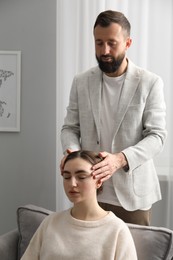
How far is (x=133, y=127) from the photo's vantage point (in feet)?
6.69

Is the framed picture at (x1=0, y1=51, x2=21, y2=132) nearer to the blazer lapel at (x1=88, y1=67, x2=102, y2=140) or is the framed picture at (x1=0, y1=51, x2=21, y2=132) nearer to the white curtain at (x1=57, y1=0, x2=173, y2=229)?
the white curtain at (x1=57, y1=0, x2=173, y2=229)

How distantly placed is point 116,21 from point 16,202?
1592 millimetres

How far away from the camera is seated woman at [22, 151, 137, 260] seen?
1638 mm

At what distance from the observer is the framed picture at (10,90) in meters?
2.91

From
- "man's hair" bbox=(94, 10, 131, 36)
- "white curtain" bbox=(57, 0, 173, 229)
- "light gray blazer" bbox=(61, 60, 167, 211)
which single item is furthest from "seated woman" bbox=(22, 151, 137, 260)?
"white curtain" bbox=(57, 0, 173, 229)

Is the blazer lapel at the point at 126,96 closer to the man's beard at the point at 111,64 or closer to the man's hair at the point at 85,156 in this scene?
the man's beard at the point at 111,64

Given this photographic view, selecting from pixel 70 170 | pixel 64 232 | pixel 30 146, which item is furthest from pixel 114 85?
pixel 30 146

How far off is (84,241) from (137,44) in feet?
4.77

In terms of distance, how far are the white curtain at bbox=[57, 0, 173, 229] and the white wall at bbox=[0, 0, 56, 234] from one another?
0.14 metres

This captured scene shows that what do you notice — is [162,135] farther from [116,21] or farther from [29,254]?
[29,254]

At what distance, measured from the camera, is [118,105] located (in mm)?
2053

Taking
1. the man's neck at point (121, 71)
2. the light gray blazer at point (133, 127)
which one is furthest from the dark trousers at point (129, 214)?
the man's neck at point (121, 71)

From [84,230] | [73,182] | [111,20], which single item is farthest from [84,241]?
[111,20]

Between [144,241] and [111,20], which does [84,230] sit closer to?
[144,241]
